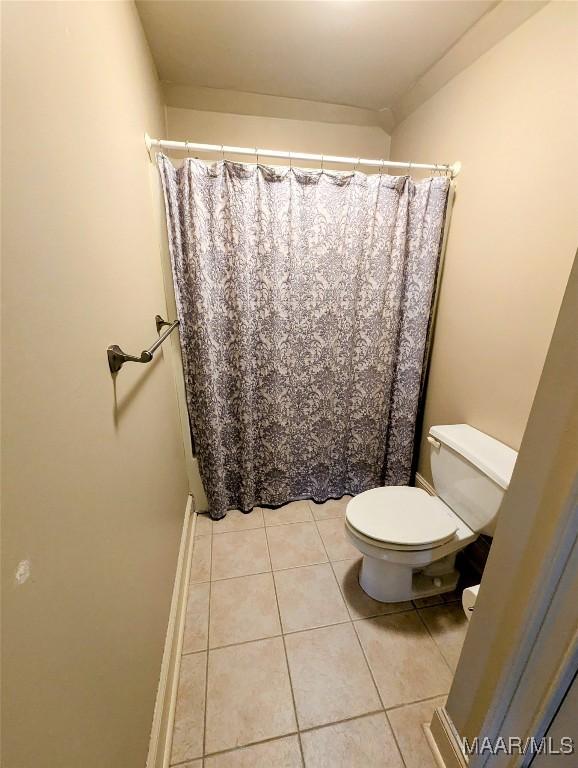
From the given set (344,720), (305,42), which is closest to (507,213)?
(305,42)

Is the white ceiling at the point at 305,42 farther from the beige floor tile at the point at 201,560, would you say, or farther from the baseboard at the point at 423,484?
the beige floor tile at the point at 201,560

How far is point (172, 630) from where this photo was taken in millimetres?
1104

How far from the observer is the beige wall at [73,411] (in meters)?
0.39

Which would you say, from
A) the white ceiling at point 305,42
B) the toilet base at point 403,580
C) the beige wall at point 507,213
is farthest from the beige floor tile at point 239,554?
the white ceiling at point 305,42

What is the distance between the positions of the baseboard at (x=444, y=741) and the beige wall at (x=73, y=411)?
812mm

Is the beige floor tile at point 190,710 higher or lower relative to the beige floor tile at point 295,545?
lower

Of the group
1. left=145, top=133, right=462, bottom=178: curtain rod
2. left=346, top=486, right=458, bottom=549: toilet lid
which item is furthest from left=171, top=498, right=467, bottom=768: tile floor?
left=145, top=133, right=462, bottom=178: curtain rod

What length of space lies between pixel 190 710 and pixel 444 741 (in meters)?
0.77

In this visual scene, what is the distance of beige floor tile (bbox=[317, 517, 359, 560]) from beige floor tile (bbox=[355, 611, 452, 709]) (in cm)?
31

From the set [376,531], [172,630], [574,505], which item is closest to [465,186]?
[574,505]

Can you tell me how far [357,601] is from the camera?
4.38 feet

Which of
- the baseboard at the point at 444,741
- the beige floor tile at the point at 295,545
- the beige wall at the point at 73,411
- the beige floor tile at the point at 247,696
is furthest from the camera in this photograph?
the beige floor tile at the point at 295,545

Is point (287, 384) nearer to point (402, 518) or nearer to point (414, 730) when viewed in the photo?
point (402, 518)

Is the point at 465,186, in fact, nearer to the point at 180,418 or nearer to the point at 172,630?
the point at 180,418
